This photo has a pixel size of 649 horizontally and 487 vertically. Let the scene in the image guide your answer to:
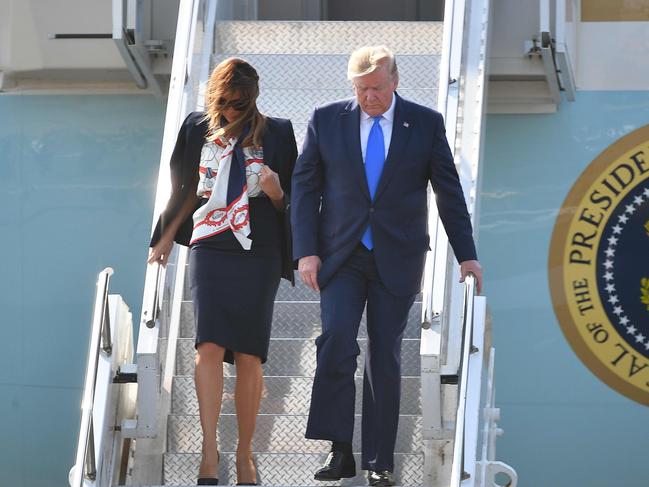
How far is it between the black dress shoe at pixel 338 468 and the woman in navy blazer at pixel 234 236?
34cm

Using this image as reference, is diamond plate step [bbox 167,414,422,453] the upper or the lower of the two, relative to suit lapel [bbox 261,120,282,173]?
lower

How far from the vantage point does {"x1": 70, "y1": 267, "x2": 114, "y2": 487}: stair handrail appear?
4809mm

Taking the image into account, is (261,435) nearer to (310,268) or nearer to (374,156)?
(310,268)

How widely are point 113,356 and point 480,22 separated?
8.62 feet

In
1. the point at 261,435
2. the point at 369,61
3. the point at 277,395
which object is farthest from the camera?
the point at 277,395

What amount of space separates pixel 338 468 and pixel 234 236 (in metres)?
0.95

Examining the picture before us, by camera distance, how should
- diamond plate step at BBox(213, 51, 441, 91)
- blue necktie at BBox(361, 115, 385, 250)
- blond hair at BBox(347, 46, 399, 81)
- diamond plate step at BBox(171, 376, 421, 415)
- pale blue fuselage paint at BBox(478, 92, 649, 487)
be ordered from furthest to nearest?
pale blue fuselage paint at BBox(478, 92, 649, 487), diamond plate step at BBox(213, 51, 441, 91), diamond plate step at BBox(171, 376, 421, 415), blue necktie at BBox(361, 115, 385, 250), blond hair at BBox(347, 46, 399, 81)

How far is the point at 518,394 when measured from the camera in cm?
746

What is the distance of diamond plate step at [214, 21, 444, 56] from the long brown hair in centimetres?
217

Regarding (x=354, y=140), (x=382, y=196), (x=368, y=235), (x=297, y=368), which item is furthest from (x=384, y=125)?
(x=297, y=368)

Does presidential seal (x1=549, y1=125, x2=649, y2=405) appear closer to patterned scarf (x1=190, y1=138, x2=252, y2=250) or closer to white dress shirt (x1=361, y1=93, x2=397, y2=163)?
white dress shirt (x1=361, y1=93, x2=397, y2=163)

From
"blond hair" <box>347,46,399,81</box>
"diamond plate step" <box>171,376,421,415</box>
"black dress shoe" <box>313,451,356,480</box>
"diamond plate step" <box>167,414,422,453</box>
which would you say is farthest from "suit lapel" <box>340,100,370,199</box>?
"diamond plate step" <box>167,414,422,453</box>

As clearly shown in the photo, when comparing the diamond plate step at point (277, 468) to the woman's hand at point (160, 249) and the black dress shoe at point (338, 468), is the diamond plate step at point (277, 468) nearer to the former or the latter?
the black dress shoe at point (338, 468)

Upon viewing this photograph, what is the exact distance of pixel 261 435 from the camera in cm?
575
